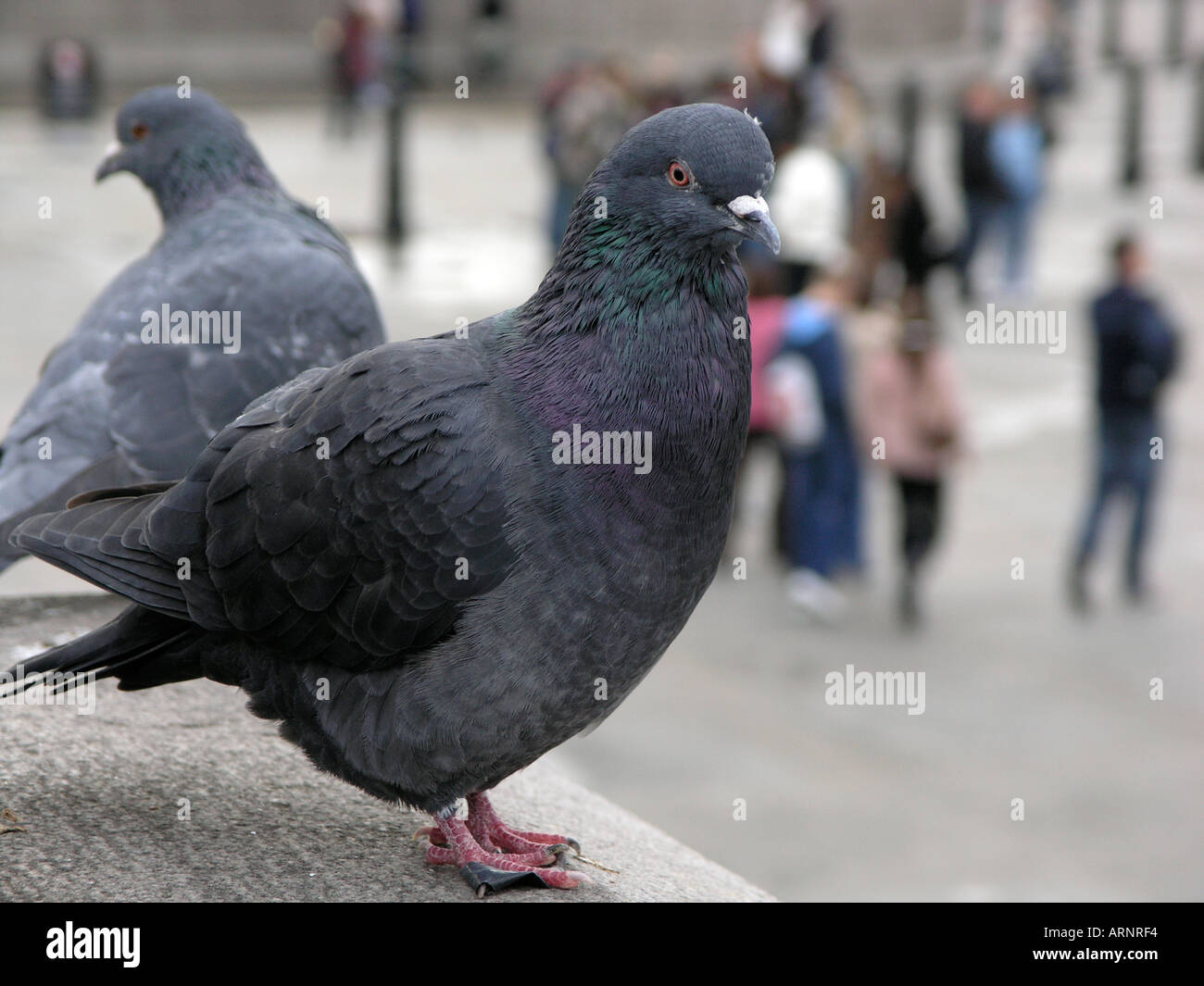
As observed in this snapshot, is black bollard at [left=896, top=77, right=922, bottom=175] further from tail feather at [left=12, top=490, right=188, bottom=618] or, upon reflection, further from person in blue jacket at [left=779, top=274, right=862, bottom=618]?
tail feather at [left=12, top=490, right=188, bottom=618]

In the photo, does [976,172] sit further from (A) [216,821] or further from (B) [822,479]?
(A) [216,821]

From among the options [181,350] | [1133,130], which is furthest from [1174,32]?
[181,350]

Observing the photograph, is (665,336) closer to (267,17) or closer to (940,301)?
(940,301)

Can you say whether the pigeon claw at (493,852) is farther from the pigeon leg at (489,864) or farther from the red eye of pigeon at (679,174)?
the red eye of pigeon at (679,174)

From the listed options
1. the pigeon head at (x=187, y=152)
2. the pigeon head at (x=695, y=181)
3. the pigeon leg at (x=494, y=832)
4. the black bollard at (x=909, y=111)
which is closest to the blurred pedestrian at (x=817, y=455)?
the pigeon head at (x=187, y=152)

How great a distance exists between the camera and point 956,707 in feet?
27.5

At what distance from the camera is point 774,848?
716cm

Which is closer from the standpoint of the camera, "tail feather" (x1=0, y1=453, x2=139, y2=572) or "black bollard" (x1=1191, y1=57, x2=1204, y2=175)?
"tail feather" (x1=0, y1=453, x2=139, y2=572)

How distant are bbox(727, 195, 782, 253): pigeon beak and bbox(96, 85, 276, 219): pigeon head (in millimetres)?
2141

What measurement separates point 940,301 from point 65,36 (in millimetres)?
13731

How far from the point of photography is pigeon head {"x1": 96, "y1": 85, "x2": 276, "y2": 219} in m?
4.68

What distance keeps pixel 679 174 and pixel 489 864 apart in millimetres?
1464

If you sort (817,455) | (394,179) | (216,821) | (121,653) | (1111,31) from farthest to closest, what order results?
1. (1111,31)
2. (394,179)
3. (817,455)
4. (216,821)
5. (121,653)

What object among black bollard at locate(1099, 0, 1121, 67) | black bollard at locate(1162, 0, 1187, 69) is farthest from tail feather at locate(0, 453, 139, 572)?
black bollard at locate(1099, 0, 1121, 67)
